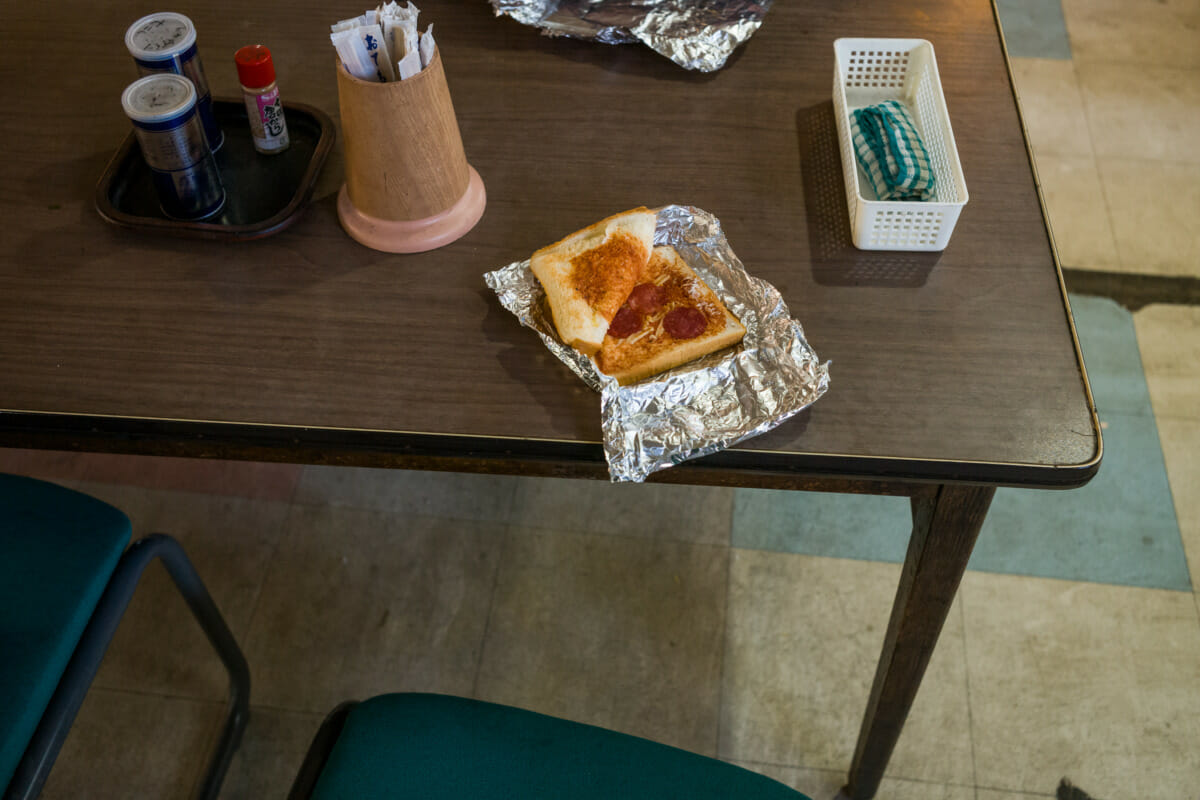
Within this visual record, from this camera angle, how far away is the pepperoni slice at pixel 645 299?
1.02 m

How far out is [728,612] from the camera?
1663 mm

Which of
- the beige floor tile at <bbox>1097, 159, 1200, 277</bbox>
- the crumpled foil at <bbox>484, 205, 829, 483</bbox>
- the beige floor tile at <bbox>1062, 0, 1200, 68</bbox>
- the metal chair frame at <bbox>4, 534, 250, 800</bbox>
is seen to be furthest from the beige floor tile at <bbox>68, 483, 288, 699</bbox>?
the beige floor tile at <bbox>1062, 0, 1200, 68</bbox>

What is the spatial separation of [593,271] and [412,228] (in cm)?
22

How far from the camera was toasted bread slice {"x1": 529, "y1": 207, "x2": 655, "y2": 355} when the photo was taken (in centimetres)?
99

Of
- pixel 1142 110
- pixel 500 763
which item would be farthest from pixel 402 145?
pixel 1142 110

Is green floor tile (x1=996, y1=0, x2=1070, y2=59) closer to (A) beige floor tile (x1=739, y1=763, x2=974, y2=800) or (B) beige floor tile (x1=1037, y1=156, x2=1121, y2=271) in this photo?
(B) beige floor tile (x1=1037, y1=156, x2=1121, y2=271)

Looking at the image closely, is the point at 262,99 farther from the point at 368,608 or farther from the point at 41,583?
the point at 368,608

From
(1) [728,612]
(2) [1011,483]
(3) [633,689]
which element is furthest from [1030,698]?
(2) [1011,483]

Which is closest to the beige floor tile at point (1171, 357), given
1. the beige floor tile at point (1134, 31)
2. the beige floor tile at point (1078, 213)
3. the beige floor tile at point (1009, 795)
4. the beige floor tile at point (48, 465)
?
the beige floor tile at point (1078, 213)

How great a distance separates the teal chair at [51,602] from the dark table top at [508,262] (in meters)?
0.20

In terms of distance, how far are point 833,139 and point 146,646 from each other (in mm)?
1356

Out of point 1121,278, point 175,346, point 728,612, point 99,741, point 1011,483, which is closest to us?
point 1011,483

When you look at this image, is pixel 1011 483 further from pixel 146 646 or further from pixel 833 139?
pixel 146 646

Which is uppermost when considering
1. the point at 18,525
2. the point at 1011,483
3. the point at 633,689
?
the point at 1011,483
